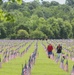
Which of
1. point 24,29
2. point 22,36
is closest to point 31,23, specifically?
point 24,29

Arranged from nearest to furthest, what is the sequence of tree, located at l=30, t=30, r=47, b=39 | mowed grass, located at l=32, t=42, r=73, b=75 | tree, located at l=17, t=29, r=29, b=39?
mowed grass, located at l=32, t=42, r=73, b=75, tree, located at l=17, t=29, r=29, b=39, tree, located at l=30, t=30, r=47, b=39

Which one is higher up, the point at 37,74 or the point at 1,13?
the point at 1,13

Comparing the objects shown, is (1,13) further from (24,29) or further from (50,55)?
(24,29)

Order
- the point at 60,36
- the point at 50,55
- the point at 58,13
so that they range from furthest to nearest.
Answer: the point at 58,13, the point at 60,36, the point at 50,55

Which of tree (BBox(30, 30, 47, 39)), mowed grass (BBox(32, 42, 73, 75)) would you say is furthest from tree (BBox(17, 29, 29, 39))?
mowed grass (BBox(32, 42, 73, 75))

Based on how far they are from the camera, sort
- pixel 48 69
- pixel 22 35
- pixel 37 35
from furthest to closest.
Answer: pixel 37 35, pixel 22 35, pixel 48 69

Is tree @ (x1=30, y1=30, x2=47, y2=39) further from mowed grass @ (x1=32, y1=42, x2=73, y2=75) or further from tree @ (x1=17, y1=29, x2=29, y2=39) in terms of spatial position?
mowed grass @ (x1=32, y1=42, x2=73, y2=75)

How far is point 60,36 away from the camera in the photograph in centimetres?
14250

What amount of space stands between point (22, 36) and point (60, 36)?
22572 mm

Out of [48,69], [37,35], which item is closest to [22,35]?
[37,35]

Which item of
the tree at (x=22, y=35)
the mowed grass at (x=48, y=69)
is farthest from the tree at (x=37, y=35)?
the mowed grass at (x=48, y=69)

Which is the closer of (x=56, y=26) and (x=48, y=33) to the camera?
(x=48, y=33)

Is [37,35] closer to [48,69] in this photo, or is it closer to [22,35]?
[22,35]

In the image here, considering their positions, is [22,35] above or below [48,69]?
above
